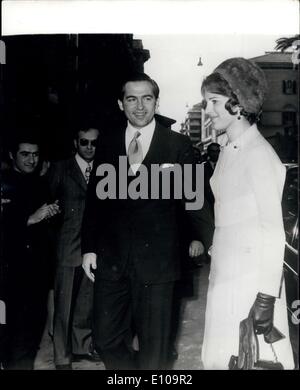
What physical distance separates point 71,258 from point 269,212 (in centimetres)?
134

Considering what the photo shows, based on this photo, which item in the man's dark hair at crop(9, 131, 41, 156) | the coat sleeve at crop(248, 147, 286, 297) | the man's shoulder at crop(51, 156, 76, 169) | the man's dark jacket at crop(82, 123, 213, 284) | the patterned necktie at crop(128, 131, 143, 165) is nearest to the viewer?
the coat sleeve at crop(248, 147, 286, 297)

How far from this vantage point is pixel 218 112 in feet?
9.63

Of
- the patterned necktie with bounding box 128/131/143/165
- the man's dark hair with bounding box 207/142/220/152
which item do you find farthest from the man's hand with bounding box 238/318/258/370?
the patterned necktie with bounding box 128/131/143/165

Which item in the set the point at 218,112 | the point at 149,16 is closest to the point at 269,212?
the point at 218,112

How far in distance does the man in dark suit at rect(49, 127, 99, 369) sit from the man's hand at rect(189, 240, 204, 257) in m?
0.75

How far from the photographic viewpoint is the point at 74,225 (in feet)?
10.4

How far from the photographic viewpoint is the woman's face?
2.91 m

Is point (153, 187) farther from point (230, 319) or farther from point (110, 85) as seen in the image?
point (230, 319)

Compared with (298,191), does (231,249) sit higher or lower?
lower

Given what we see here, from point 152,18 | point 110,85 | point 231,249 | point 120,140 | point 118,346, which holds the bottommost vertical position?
point 118,346

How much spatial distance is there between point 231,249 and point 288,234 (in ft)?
1.23

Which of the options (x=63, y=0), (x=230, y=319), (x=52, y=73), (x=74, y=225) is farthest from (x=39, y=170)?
(x=230, y=319)

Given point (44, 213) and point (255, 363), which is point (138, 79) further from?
point (255, 363)

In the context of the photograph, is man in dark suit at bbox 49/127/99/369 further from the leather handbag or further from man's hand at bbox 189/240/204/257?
the leather handbag
